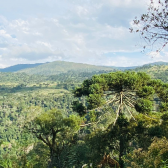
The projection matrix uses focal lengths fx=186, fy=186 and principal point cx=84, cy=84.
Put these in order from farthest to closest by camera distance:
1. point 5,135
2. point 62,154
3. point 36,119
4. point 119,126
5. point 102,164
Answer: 1. point 5,135
2. point 62,154
3. point 36,119
4. point 119,126
5. point 102,164

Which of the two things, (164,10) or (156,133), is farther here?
(156,133)

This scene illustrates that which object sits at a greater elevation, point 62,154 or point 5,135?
point 62,154

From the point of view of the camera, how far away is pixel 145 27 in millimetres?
7289

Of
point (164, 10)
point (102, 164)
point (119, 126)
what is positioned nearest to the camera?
point (164, 10)

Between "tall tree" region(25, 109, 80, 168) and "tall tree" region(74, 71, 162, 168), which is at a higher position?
"tall tree" region(74, 71, 162, 168)

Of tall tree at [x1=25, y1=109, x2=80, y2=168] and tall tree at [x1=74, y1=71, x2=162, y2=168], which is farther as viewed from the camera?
tall tree at [x1=25, y1=109, x2=80, y2=168]

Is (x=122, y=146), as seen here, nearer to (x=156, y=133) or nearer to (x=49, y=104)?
(x=156, y=133)

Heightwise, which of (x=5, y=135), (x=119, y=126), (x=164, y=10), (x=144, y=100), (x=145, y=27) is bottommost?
(x=5, y=135)

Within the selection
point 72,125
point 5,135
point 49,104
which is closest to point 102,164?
point 72,125

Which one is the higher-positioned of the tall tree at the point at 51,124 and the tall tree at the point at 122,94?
the tall tree at the point at 122,94

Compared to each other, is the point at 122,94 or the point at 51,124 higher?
the point at 122,94

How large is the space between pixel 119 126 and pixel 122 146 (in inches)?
57.7

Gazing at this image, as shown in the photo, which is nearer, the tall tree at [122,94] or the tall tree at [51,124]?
the tall tree at [122,94]

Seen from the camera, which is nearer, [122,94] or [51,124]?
[122,94]
